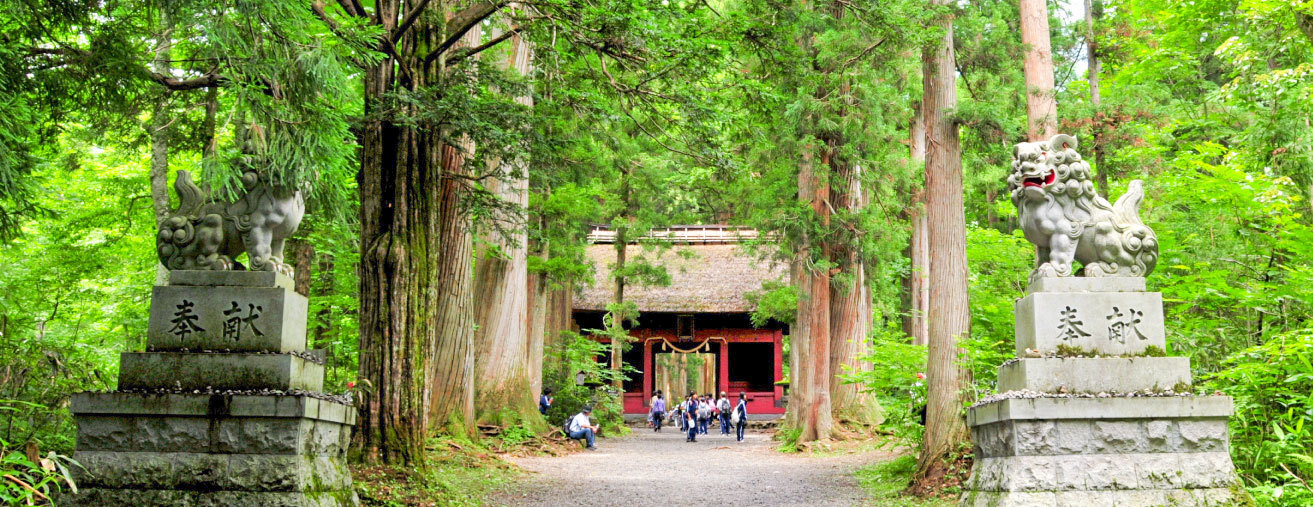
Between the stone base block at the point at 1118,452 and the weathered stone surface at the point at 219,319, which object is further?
the weathered stone surface at the point at 219,319

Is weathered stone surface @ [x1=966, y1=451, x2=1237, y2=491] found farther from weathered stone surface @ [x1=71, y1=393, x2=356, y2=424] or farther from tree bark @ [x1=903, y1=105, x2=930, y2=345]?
tree bark @ [x1=903, y1=105, x2=930, y2=345]

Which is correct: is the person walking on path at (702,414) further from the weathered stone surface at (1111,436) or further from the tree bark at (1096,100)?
the weathered stone surface at (1111,436)

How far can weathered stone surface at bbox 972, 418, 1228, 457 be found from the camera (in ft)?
19.3

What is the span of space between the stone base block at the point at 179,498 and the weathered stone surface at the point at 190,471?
0.10 ft

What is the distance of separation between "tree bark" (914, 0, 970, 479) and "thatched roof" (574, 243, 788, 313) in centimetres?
1647

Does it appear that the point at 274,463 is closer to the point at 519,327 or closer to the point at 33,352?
the point at 33,352

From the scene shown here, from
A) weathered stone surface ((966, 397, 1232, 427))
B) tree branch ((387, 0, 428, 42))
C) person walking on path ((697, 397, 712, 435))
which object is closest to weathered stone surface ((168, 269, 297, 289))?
tree branch ((387, 0, 428, 42))

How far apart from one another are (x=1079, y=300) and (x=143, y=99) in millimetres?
7173

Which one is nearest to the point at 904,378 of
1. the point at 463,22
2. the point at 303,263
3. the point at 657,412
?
the point at 463,22

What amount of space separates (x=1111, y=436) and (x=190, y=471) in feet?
18.6

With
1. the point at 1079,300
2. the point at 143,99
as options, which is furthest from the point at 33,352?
the point at 1079,300

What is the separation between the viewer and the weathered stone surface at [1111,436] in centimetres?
588

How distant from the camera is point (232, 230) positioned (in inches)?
249

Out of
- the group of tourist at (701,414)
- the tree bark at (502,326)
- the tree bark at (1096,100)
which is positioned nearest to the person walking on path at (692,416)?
the group of tourist at (701,414)
